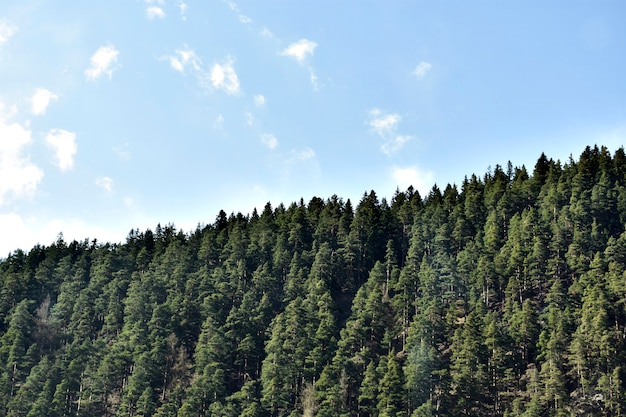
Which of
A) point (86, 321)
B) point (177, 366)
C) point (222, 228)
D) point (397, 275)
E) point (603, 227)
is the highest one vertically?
point (222, 228)

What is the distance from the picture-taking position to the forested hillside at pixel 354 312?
300 ft

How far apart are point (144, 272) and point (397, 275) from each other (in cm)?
5449

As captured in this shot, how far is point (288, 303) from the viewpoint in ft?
409

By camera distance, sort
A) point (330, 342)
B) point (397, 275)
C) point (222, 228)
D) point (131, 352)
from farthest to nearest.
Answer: point (222, 228), point (397, 275), point (131, 352), point (330, 342)

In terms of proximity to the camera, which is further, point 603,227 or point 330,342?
point 603,227

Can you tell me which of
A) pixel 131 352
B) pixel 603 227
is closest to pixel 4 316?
pixel 131 352

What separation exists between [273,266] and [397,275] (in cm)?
2839

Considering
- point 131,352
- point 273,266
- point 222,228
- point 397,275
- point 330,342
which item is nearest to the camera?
point 330,342

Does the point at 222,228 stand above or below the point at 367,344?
above

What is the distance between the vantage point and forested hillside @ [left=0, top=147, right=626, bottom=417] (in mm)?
91562

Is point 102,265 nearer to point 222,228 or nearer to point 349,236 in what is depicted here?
point 222,228

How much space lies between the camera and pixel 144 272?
139000 mm

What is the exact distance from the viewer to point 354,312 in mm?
115562

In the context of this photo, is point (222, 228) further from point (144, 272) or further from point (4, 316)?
point (4, 316)
